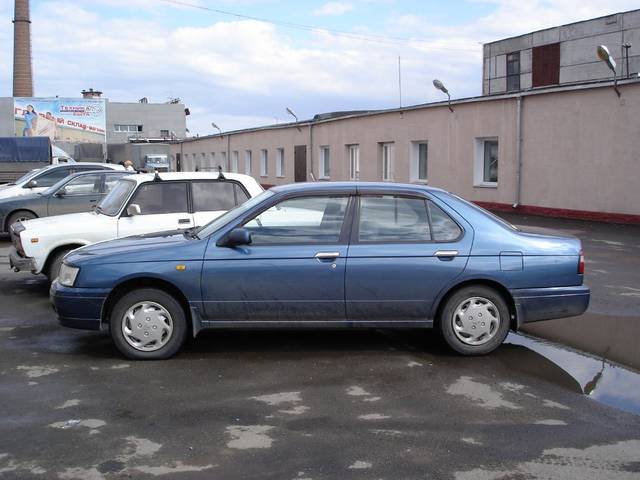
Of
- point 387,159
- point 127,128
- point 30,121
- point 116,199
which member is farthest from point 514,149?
point 127,128

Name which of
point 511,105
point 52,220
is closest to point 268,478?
point 52,220

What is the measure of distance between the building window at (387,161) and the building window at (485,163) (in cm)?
483

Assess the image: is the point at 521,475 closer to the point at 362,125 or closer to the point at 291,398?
the point at 291,398

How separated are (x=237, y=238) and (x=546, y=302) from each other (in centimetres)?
277

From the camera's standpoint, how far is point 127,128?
82.1 meters

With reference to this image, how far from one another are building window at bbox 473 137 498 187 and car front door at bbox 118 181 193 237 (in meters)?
14.2

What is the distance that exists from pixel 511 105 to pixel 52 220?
14.6 meters

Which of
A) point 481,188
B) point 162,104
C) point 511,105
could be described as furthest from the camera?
point 162,104

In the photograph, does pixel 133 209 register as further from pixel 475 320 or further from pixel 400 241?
pixel 475 320

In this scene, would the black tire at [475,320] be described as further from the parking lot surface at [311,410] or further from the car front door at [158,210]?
the car front door at [158,210]

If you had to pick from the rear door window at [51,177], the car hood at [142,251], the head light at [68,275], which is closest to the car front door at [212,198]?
the car hood at [142,251]

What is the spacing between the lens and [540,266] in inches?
250

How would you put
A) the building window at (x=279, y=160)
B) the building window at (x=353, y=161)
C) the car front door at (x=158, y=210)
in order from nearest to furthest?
the car front door at (x=158, y=210)
the building window at (x=353, y=161)
the building window at (x=279, y=160)

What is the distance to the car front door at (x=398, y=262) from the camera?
617cm
